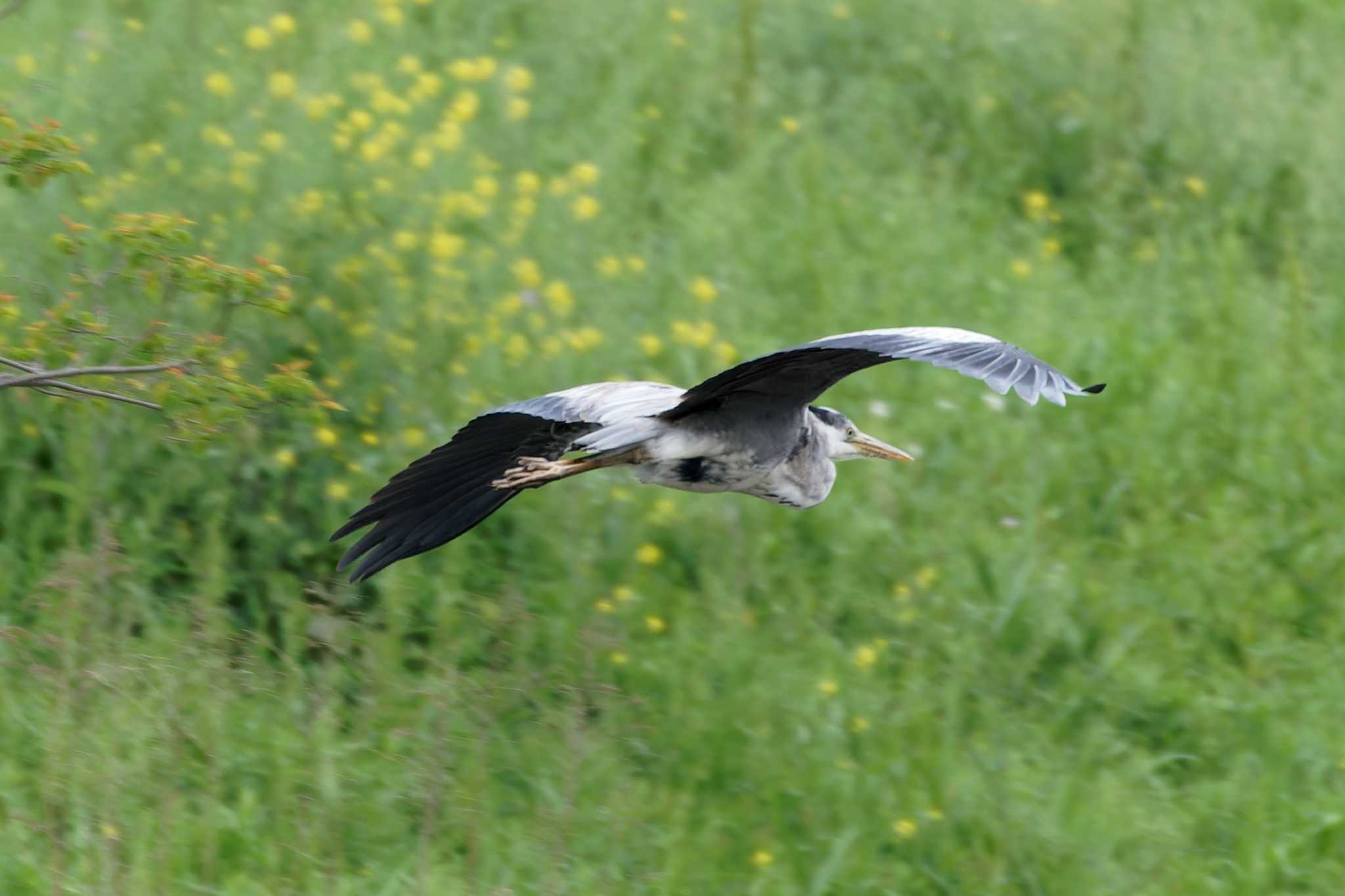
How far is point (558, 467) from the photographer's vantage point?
13.1 ft

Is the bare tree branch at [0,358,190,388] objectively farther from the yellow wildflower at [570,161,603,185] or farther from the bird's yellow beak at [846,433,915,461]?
the yellow wildflower at [570,161,603,185]

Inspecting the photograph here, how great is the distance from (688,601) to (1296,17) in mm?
5768

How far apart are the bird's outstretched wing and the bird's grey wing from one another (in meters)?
0.31

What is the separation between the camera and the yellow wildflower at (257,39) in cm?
653

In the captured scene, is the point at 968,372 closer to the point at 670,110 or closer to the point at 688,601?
the point at 688,601

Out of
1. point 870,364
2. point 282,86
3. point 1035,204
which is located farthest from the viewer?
point 1035,204

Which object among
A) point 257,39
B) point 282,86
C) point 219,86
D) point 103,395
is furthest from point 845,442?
point 257,39

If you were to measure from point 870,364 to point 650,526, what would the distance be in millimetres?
1891

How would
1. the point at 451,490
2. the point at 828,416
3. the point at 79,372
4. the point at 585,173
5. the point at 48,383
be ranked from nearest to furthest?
1. the point at 79,372
2. the point at 48,383
3. the point at 451,490
4. the point at 828,416
5. the point at 585,173

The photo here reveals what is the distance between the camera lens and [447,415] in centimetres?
545

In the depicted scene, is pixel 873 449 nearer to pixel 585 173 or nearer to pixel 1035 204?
pixel 585 173

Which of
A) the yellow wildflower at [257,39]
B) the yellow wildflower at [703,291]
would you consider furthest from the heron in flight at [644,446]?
the yellow wildflower at [257,39]

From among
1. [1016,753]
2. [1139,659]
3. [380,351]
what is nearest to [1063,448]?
[1139,659]

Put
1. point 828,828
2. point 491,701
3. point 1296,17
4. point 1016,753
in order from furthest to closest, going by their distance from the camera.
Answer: point 1296,17, point 1016,753, point 828,828, point 491,701
